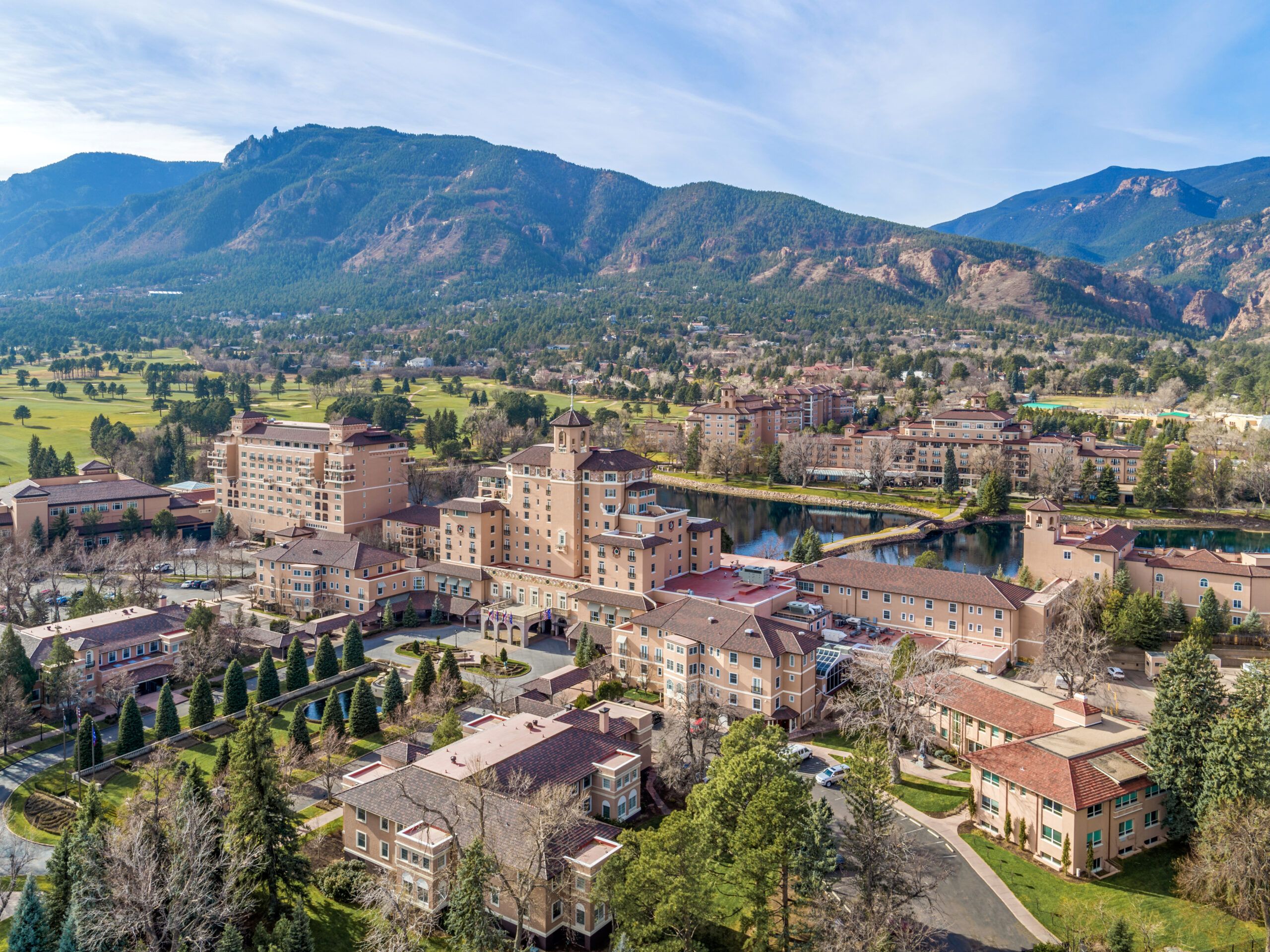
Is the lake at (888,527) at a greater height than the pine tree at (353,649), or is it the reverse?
the pine tree at (353,649)

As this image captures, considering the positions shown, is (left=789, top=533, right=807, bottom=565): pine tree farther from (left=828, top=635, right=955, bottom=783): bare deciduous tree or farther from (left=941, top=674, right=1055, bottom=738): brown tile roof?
(left=941, top=674, right=1055, bottom=738): brown tile roof

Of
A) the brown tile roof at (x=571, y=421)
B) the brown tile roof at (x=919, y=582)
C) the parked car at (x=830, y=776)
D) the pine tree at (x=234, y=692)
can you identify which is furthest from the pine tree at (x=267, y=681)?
the brown tile roof at (x=919, y=582)

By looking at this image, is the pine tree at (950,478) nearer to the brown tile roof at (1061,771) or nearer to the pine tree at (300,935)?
the brown tile roof at (1061,771)

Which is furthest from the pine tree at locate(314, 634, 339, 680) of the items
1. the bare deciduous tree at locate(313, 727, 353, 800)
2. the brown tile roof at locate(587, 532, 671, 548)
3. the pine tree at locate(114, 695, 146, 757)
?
the brown tile roof at locate(587, 532, 671, 548)

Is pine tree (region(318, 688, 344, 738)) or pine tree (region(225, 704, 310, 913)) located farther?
pine tree (region(318, 688, 344, 738))

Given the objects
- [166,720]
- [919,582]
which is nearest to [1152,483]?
[919,582]

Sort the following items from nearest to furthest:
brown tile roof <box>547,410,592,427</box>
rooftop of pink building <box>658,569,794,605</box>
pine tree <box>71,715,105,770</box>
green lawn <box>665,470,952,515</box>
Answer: pine tree <box>71,715,105,770</box> → rooftop of pink building <box>658,569,794,605</box> → brown tile roof <box>547,410,592,427</box> → green lawn <box>665,470,952,515</box>
